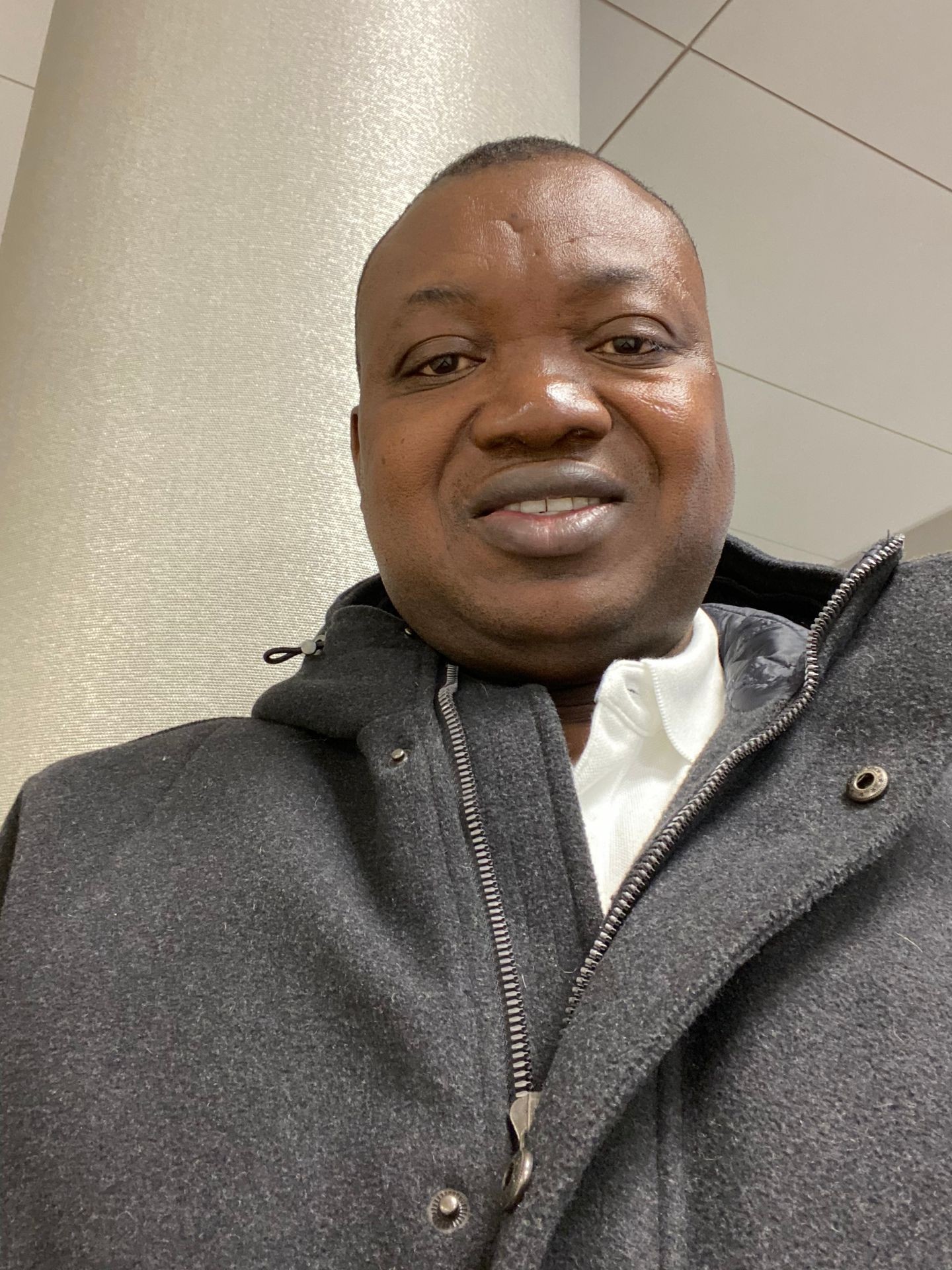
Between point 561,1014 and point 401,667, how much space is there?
0.83ft

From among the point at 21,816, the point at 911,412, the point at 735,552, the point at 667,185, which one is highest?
the point at 667,185

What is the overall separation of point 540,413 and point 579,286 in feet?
0.37

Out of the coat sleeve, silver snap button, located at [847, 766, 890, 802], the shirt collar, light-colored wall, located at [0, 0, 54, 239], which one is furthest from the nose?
light-colored wall, located at [0, 0, 54, 239]

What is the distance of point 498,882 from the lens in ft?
1.47

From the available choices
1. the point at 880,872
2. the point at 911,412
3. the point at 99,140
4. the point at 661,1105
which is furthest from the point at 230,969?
the point at 911,412

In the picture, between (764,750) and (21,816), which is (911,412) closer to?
(764,750)

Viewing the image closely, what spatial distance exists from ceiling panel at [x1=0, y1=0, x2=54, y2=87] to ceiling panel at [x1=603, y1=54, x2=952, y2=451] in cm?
87

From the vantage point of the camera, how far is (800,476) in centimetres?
227

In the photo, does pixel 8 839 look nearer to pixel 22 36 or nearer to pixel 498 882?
pixel 498 882

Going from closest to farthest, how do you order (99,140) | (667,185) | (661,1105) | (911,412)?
(661,1105) → (99,140) → (667,185) → (911,412)

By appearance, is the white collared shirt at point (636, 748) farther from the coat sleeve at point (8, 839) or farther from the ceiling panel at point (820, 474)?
the ceiling panel at point (820, 474)

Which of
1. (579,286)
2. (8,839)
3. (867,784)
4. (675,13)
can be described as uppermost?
(675,13)

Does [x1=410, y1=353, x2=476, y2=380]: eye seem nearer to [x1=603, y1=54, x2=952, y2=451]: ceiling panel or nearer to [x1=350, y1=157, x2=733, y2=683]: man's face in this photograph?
[x1=350, y1=157, x2=733, y2=683]: man's face

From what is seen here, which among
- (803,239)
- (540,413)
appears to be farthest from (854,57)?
(540,413)
